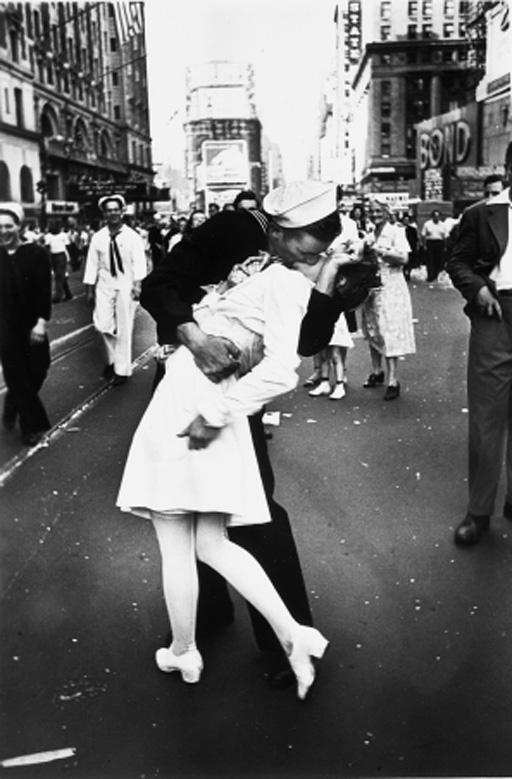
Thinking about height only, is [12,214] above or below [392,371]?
above

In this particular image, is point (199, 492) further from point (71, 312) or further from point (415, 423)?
point (71, 312)

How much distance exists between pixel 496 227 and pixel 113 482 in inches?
100

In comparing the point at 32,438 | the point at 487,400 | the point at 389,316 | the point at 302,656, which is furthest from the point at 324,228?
the point at 389,316

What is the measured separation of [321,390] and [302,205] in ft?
17.5

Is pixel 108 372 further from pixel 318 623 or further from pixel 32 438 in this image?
pixel 318 623

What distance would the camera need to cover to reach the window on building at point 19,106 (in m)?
2.80

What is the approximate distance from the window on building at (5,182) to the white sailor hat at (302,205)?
0.75m

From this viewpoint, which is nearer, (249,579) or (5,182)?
(5,182)

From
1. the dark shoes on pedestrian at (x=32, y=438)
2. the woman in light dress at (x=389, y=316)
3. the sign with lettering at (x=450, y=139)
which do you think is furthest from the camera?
the sign with lettering at (x=450, y=139)

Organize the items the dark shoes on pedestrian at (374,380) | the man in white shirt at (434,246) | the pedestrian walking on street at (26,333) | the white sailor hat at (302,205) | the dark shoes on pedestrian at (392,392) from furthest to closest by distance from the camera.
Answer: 1. the man in white shirt at (434,246)
2. the dark shoes on pedestrian at (374,380)
3. the dark shoes on pedestrian at (392,392)
4. the pedestrian walking on street at (26,333)
5. the white sailor hat at (302,205)

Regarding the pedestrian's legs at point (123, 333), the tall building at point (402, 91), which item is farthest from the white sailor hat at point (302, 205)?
the tall building at point (402, 91)

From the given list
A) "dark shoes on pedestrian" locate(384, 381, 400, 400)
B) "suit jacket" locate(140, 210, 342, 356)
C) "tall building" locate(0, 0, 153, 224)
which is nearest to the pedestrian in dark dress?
"suit jacket" locate(140, 210, 342, 356)

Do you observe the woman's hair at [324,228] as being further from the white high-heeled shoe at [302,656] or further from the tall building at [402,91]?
the tall building at [402,91]

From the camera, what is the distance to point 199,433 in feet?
8.55
